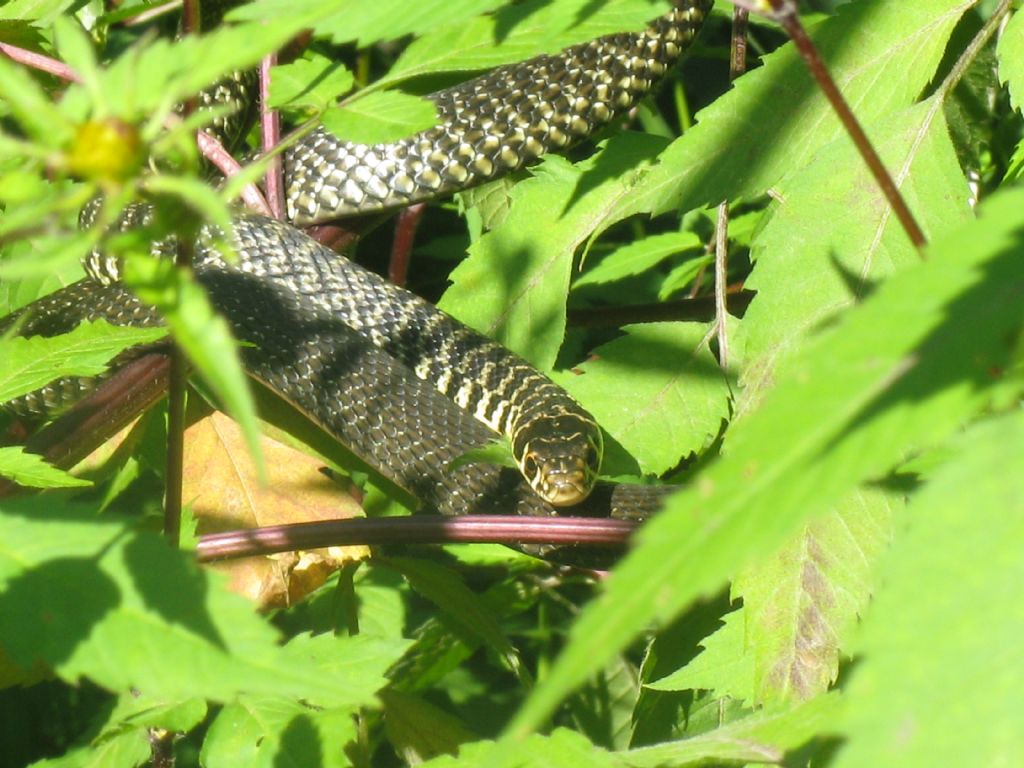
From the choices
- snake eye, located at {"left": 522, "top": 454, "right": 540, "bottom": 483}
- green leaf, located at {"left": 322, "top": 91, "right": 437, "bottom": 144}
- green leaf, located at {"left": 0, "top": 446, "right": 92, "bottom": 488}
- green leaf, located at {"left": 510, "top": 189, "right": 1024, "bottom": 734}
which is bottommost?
snake eye, located at {"left": 522, "top": 454, "right": 540, "bottom": 483}

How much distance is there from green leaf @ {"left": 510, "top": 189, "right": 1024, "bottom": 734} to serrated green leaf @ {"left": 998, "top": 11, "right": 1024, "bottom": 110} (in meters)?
1.42

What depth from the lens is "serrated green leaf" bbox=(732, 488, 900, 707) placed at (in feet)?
5.90

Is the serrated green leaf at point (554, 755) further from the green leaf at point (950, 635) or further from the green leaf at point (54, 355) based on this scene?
the green leaf at point (54, 355)

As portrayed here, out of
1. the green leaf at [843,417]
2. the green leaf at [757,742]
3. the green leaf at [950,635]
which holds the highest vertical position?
the green leaf at [843,417]

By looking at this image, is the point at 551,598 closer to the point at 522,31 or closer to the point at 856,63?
the point at 856,63

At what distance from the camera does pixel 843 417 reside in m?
0.72

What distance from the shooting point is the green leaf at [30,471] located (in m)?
1.71

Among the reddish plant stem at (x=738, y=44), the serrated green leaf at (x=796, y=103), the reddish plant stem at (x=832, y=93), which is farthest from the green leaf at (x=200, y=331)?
the reddish plant stem at (x=738, y=44)

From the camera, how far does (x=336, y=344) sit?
3.42 m

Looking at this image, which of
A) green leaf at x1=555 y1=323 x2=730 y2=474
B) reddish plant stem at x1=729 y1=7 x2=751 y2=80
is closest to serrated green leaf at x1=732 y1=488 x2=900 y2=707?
green leaf at x1=555 y1=323 x2=730 y2=474

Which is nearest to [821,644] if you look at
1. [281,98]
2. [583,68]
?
[281,98]

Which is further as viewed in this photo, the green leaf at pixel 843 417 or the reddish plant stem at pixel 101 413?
the reddish plant stem at pixel 101 413

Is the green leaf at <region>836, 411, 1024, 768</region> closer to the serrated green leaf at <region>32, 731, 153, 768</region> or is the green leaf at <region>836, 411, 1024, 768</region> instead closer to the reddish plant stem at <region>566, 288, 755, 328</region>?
the serrated green leaf at <region>32, 731, 153, 768</region>

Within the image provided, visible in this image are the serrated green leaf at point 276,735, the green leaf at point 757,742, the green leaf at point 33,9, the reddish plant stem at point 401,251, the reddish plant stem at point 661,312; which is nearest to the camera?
the green leaf at point 757,742
